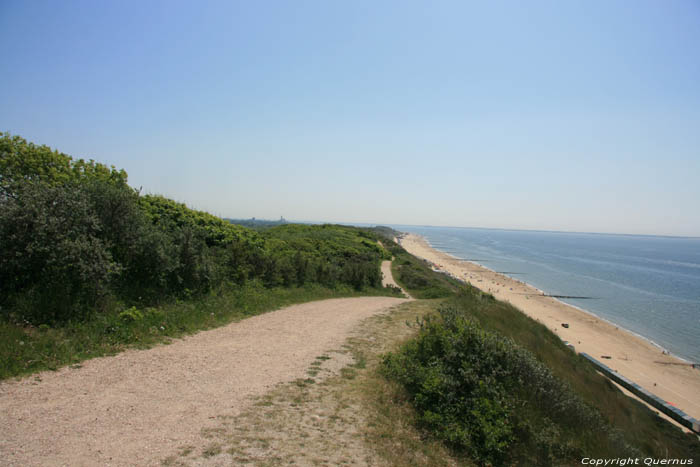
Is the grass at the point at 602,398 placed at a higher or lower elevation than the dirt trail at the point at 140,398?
lower

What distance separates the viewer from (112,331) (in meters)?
7.61

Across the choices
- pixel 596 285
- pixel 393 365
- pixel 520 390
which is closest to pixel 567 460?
pixel 520 390

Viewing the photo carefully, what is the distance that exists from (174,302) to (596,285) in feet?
212

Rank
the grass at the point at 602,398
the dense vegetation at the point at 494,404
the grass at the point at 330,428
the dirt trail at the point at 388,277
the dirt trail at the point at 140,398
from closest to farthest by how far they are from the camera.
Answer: the dirt trail at the point at 140,398 < the grass at the point at 330,428 < the dense vegetation at the point at 494,404 < the grass at the point at 602,398 < the dirt trail at the point at 388,277

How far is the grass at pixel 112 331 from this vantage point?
235 inches

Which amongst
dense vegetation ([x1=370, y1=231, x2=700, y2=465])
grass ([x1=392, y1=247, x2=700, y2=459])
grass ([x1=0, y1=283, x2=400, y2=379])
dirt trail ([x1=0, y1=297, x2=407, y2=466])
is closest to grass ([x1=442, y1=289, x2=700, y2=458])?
grass ([x1=392, y1=247, x2=700, y2=459])

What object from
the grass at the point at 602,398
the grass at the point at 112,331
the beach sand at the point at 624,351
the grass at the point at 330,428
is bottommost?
the beach sand at the point at 624,351

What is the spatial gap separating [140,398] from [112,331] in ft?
10.6

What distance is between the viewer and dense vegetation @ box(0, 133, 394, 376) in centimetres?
739

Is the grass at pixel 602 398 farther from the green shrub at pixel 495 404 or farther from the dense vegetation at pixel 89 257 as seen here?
the dense vegetation at pixel 89 257

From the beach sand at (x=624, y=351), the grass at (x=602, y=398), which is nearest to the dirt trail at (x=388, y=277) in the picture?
the beach sand at (x=624, y=351)

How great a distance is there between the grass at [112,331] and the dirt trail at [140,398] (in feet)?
1.34

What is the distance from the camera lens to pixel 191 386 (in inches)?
230

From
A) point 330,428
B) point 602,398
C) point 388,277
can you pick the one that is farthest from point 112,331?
point 388,277
